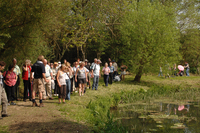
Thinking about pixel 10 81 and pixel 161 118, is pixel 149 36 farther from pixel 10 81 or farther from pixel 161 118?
pixel 10 81

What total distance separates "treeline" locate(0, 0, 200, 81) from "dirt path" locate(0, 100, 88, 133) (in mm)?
4443

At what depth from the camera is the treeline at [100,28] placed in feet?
41.8

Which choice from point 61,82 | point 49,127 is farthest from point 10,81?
point 49,127

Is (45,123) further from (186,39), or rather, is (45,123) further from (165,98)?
(186,39)

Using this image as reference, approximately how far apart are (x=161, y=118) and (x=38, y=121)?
18.0ft

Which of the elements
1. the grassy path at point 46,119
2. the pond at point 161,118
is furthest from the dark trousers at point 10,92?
A: the pond at point 161,118

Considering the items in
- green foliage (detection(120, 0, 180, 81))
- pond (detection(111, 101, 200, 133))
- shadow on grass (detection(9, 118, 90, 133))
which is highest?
green foliage (detection(120, 0, 180, 81))

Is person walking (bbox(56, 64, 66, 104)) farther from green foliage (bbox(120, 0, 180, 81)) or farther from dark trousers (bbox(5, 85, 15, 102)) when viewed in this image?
green foliage (bbox(120, 0, 180, 81))

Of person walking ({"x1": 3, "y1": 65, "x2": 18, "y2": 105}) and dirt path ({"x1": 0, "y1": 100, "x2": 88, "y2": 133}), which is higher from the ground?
person walking ({"x1": 3, "y1": 65, "x2": 18, "y2": 105})

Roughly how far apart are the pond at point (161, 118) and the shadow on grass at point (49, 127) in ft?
6.95

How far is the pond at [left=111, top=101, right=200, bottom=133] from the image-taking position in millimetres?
8773

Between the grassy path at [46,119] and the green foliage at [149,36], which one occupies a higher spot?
the green foliage at [149,36]

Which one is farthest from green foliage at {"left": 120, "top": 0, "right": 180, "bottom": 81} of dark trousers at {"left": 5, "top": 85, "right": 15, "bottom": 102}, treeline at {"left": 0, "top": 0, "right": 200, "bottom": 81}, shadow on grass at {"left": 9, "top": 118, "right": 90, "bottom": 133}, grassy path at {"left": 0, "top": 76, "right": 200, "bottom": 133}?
shadow on grass at {"left": 9, "top": 118, "right": 90, "bottom": 133}

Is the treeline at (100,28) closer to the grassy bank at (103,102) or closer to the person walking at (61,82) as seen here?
the grassy bank at (103,102)
